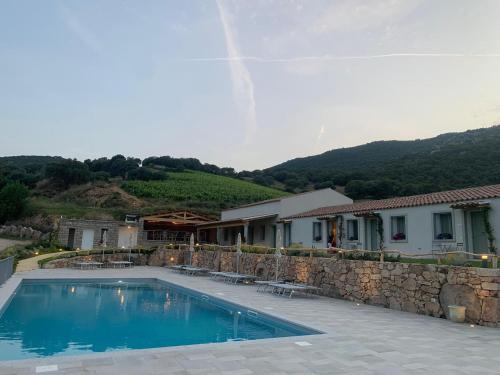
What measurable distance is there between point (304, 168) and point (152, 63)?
51.7 m

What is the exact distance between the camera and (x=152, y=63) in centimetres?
2053

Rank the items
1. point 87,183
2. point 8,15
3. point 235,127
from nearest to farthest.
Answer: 1. point 8,15
2. point 235,127
3. point 87,183

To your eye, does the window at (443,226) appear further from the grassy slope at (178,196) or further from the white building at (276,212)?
the grassy slope at (178,196)

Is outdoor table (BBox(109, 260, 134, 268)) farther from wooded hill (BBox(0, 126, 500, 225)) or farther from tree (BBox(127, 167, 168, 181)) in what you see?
tree (BBox(127, 167, 168, 181))

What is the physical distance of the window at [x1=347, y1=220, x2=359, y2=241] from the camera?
20438 mm

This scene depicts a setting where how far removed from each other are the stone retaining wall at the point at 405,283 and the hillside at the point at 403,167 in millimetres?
25475

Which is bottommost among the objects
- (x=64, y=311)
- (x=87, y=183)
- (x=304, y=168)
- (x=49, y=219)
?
(x=64, y=311)

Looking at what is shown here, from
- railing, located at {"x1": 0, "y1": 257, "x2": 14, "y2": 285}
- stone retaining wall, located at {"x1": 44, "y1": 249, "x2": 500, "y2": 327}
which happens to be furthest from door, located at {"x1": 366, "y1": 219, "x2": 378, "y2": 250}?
railing, located at {"x1": 0, "y1": 257, "x2": 14, "y2": 285}

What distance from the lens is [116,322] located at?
9.88 m

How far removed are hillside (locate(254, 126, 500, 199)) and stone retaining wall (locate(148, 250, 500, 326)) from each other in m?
25.5

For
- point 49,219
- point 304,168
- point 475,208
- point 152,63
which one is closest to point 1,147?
point 49,219

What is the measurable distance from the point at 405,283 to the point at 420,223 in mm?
7181

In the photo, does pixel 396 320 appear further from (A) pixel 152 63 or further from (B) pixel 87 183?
(B) pixel 87 183

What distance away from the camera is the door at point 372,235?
63.2 feet
